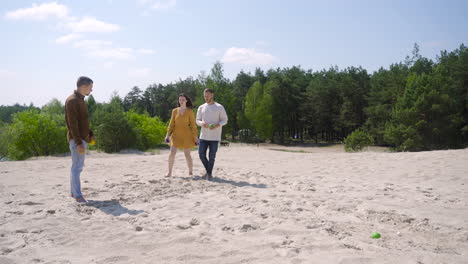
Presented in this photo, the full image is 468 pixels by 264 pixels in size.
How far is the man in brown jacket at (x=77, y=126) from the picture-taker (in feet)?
15.7

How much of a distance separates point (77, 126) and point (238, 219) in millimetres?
2815

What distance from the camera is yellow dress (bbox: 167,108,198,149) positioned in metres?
7.07

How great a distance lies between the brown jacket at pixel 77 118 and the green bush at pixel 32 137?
17740 mm

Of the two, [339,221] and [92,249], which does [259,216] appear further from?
[92,249]

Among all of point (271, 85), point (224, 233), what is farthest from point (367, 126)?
point (224, 233)

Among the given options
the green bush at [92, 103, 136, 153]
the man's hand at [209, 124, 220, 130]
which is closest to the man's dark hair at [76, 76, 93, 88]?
the man's hand at [209, 124, 220, 130]

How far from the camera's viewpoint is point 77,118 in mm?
4879

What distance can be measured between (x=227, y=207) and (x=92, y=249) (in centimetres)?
198

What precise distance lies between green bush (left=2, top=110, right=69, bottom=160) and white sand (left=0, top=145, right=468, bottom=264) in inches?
565

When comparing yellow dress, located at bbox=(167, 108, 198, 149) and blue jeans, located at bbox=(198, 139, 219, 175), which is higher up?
yellow dress, located at bbox=(167, 108, 198, 149)

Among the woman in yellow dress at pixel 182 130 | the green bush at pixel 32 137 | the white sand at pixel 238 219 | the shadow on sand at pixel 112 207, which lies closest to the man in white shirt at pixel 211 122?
the woman in yellow dress at pixel 182 130

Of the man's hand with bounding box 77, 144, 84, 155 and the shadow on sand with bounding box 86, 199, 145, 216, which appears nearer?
the shadow on sand with bounding box 86, 199, 145, 216

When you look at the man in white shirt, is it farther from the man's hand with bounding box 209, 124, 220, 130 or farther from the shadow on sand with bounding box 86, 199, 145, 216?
the shadow on sand with bounding box 86, 199, 145, 216

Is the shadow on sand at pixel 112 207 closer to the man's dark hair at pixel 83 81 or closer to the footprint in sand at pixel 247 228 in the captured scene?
the footprint in sand at pixel 247 228
